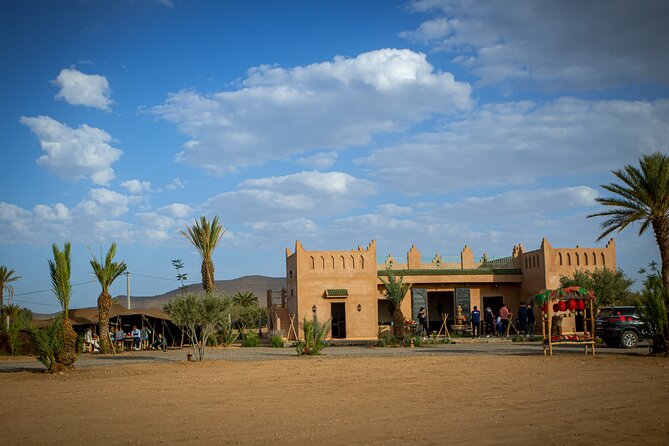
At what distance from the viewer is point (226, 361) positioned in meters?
22.0

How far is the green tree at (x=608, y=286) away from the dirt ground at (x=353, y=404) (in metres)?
14.5

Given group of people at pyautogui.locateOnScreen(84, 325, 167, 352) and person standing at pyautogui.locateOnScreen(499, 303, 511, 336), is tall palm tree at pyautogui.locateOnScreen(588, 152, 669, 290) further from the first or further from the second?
group of people at pyautogui.locateOnScreen(84, 325, 167, 352)

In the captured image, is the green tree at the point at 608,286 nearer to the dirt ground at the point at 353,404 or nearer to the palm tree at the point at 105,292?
the dirt ground at the point at 353,404

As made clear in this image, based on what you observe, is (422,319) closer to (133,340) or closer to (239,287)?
(133,340)

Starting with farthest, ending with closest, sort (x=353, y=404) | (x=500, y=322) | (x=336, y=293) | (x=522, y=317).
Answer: (x=336, y=293) < (x=500, y=322) < (x=522, y=317) < (x=353, y=404)

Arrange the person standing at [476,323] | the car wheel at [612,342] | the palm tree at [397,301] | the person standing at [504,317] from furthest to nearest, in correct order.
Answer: the person standing at [476,323]
the person standing at [504,317]
the palm tree at [397,301]
the car wheel at [612,342]

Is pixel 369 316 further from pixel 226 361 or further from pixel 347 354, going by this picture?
pixel 226 361

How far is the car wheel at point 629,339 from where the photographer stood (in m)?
23.8

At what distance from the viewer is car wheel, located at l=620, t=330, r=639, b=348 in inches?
936

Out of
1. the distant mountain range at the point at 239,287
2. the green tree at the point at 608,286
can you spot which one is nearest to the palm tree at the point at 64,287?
the green tree at the point at 608,286

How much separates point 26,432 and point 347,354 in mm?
15294

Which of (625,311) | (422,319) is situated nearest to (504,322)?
(422,319)

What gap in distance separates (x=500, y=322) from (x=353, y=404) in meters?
22.6

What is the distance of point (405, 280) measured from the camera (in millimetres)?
35844
